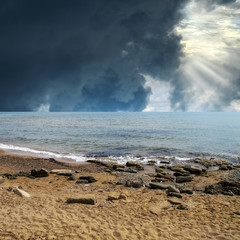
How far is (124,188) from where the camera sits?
15.8m

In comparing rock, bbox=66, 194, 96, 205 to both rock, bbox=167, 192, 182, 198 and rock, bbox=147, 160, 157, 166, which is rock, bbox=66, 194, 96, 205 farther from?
rock, bbox=147, 160, 157, 166

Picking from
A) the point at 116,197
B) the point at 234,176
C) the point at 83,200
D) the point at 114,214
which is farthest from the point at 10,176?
the point at 234,176

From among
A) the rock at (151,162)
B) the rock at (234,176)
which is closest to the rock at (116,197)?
the rock at (234,176)

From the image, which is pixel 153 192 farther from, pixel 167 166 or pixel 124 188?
pixel 167 166

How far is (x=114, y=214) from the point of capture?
10.9 m

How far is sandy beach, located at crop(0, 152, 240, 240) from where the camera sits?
29.6 feet

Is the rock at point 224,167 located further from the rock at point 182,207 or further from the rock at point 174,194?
the rock at point 182,207

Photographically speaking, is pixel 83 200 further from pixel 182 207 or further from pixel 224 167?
pixel 224 167

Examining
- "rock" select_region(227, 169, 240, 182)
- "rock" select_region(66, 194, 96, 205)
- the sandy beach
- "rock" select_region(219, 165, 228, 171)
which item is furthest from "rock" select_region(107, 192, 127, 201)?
"rock" select_region(219, 165, 228, 171)

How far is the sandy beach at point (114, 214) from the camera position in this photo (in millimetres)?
9008

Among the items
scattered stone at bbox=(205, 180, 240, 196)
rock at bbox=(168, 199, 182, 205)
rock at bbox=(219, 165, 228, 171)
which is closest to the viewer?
rock at bbox=(168, 199, 182, 205)

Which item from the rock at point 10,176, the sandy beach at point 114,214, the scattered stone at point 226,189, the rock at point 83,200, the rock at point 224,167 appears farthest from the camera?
the rock at point 224,167

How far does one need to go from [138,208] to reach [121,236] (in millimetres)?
3155

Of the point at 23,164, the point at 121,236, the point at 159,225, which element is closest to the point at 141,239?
the point at 121,236
